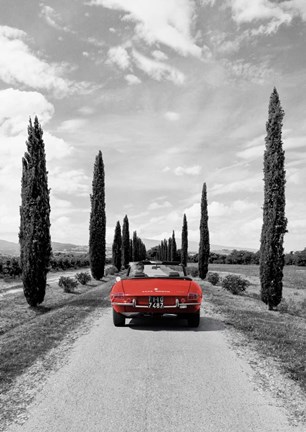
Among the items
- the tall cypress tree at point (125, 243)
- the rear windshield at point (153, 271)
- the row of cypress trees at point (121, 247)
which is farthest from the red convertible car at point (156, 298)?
the tall cypress tree at point (125, 243)

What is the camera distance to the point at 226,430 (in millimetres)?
3527

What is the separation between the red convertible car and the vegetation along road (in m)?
1.02

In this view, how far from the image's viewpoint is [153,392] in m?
4.46

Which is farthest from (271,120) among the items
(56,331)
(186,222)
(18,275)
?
(186,222)

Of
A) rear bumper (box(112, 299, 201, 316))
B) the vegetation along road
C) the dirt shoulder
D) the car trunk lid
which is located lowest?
the dirt shoulder

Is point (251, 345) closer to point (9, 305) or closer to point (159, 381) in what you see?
point (159, 381)

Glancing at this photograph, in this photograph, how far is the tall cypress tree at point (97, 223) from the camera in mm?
29891

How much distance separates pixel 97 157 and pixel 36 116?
16.1 meters

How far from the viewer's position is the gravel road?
366 centimetres

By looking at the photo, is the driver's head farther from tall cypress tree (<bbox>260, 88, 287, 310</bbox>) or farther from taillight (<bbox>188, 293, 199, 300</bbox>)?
tall cypress tree (<bbox>260, 88, 287, 310</bbox>)

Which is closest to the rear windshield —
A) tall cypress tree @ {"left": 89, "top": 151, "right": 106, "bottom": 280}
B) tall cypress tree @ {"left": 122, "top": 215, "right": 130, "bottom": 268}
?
tall cypress tree @ {"left": 89, "top": 151, "right": 106, "bottom": 280}

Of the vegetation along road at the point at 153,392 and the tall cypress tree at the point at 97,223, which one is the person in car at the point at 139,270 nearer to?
the vegetation along road at the point at 153,392

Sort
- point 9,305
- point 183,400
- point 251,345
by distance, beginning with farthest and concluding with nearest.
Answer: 1. point 9,305
2. point 251,345
3. point 183,400

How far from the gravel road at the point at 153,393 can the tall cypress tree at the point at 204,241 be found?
93.4 ft
